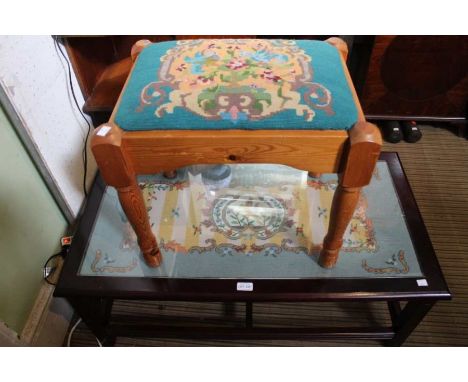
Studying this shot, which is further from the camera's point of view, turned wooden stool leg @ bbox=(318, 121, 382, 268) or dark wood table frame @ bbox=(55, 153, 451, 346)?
dark wood table frame @ bbox=(55, 153, 451, 346)

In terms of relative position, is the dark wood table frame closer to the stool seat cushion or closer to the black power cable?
the black power cable

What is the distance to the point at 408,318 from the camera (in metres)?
0.77

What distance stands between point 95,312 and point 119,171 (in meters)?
0.41

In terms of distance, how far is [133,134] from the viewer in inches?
22.0

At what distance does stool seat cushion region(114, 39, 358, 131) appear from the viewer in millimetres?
551

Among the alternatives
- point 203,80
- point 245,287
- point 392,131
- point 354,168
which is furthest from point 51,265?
point 392,131

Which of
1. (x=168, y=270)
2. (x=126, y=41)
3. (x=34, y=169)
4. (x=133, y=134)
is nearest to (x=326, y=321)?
(x=168, y=270)

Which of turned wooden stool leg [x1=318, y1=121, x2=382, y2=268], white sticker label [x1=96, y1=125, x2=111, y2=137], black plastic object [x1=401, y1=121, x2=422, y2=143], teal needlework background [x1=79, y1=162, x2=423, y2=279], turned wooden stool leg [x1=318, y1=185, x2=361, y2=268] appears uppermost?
white sticker label [x1=96, y1=125, x2=111, y2=137]

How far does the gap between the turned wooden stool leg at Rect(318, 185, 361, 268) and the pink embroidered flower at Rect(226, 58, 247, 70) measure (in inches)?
10.6

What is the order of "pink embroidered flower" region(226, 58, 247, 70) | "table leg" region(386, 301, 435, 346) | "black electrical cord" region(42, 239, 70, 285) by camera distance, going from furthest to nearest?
1. "black electrical cord" region(42, 239, 70, 285)
2. "table leg" region(386, 301, 435, 346)
3. "pink embroidered flower" region(226, 58, 247, 70)

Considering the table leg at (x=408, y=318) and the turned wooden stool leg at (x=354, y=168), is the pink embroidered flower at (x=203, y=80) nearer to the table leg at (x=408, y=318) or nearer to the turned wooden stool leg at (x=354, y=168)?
the turned wooden stool leg at (x=354, y=168)

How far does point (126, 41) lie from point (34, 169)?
64cm

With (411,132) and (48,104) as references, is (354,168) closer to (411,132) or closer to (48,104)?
(48,104)

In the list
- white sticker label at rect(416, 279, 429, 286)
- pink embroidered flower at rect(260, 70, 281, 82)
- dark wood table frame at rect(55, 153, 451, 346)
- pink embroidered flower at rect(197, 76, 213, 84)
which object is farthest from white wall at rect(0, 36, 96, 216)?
white sticker label at rect(416, 279, 429, 286)
